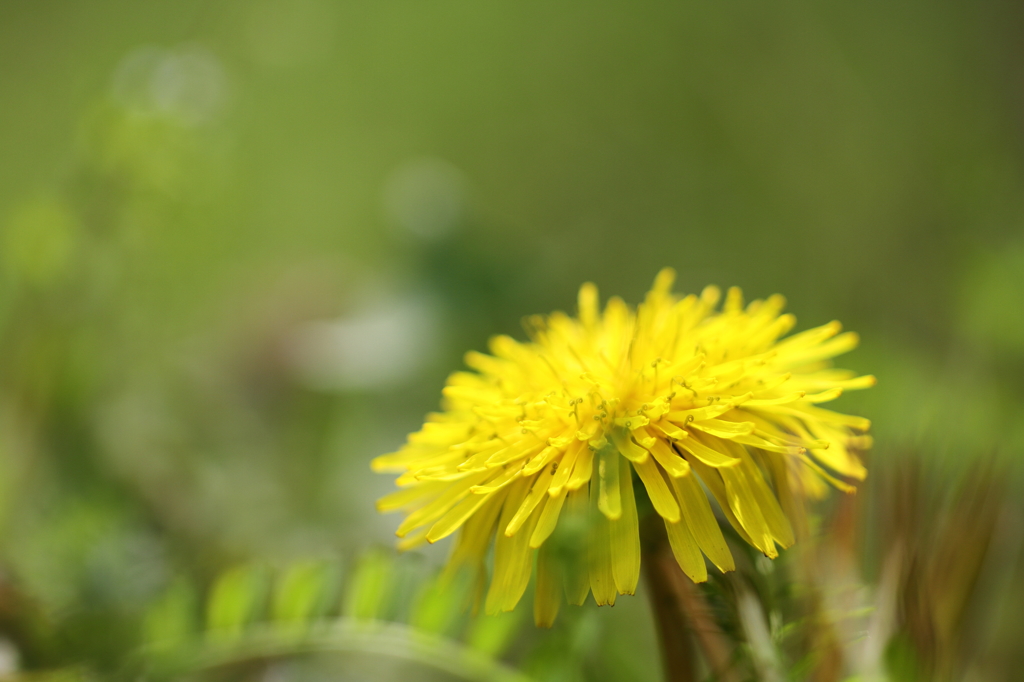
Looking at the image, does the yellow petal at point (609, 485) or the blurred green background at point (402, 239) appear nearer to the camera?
the yellow petal at point (609, 485)

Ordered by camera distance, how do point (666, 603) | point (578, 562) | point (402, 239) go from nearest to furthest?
point (578, 562), point (666, 603), point (402, 239)

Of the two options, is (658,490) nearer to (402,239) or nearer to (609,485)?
(609,485)

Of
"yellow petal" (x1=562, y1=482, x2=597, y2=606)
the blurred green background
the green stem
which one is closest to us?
"yellow petal" (x1=562, y1=482, x2=597, y2=606)

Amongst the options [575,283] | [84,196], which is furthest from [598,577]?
[575,283]

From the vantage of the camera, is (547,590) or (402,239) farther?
(402,239)

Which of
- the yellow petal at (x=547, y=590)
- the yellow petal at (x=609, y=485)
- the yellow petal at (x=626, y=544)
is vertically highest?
the yellow petal at (x=609, y=485)

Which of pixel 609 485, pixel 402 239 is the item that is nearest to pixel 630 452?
pixel 609 485
